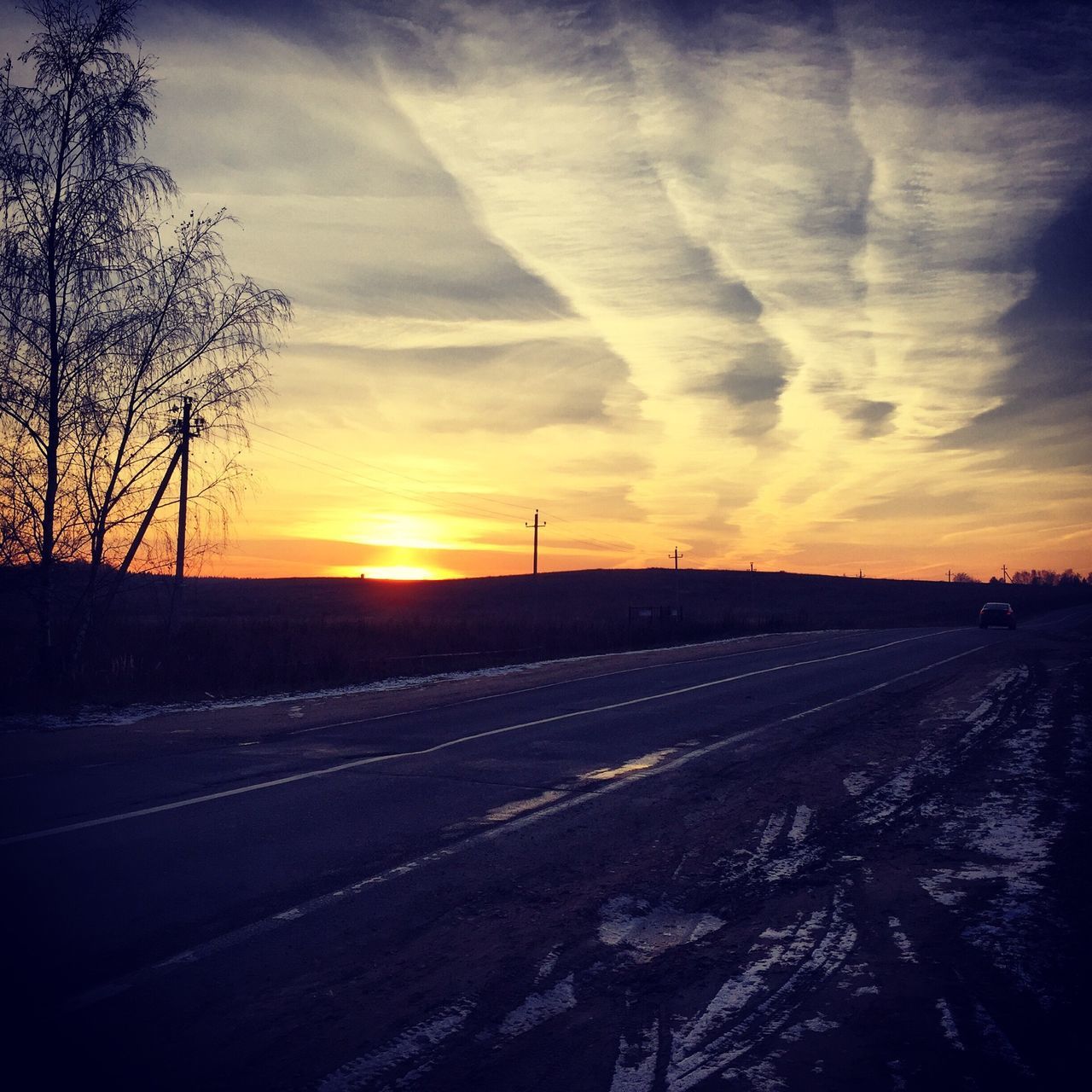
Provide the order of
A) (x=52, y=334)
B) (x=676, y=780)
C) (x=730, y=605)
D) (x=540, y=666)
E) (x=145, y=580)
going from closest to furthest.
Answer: (x=676, y=780) → (x=52, y=334) → (x=145, y=580) → (x=540, y=666) → (x=730, y=605)

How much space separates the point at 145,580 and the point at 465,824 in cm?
1381

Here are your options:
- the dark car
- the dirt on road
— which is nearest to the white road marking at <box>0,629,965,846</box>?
the dirt on road

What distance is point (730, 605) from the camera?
3893 inches

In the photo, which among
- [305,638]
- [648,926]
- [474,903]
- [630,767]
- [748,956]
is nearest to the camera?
[748,956]

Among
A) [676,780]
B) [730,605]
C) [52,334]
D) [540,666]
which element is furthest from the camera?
[730,605]

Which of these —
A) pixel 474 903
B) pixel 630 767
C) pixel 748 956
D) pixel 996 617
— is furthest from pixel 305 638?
pixel 996 617

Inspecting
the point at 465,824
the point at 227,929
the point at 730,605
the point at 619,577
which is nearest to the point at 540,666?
the point at 465,824

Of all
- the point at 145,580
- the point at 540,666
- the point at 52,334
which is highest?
the point at 52,334

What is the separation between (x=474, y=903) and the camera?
16.6 feet

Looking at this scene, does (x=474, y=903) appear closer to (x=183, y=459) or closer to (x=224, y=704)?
(x=224, y=704)

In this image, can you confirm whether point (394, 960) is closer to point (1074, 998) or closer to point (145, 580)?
point (1074, 998)

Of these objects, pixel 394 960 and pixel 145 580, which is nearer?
pixel 394 960

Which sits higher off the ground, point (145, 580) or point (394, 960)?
point (145, 580)

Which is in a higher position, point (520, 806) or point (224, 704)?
point (520, 806)
